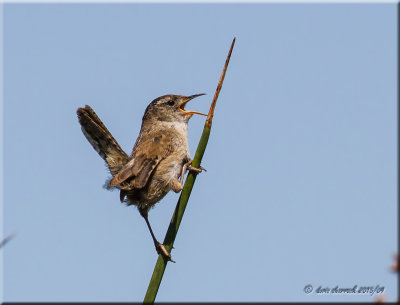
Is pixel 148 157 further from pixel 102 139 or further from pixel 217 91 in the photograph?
pixel 217 91

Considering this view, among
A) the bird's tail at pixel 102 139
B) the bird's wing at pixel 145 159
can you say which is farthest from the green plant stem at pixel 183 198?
the bird's tail at pixel 102 139

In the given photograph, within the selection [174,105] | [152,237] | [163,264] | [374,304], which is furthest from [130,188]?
[374,304]

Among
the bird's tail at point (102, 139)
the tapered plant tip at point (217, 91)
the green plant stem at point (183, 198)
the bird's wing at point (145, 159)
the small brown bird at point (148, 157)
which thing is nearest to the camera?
the green plant stem at point (183, 198)

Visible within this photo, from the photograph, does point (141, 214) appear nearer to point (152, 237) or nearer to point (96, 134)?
point (152, 237)

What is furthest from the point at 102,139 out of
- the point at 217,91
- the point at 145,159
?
the point at 217,91

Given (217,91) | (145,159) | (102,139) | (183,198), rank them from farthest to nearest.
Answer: (102,139) < (145,159) < (217,91) < (183,198)

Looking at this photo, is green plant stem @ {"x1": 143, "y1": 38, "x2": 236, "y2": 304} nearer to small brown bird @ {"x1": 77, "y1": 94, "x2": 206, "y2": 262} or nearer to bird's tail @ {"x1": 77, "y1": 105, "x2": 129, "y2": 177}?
small brown bird @ {"x1": 77, "y1": 94, "x2": 206, "y2": 262}

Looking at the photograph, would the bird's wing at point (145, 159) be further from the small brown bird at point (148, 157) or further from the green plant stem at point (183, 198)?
the green plant stem at point (183, 198)
